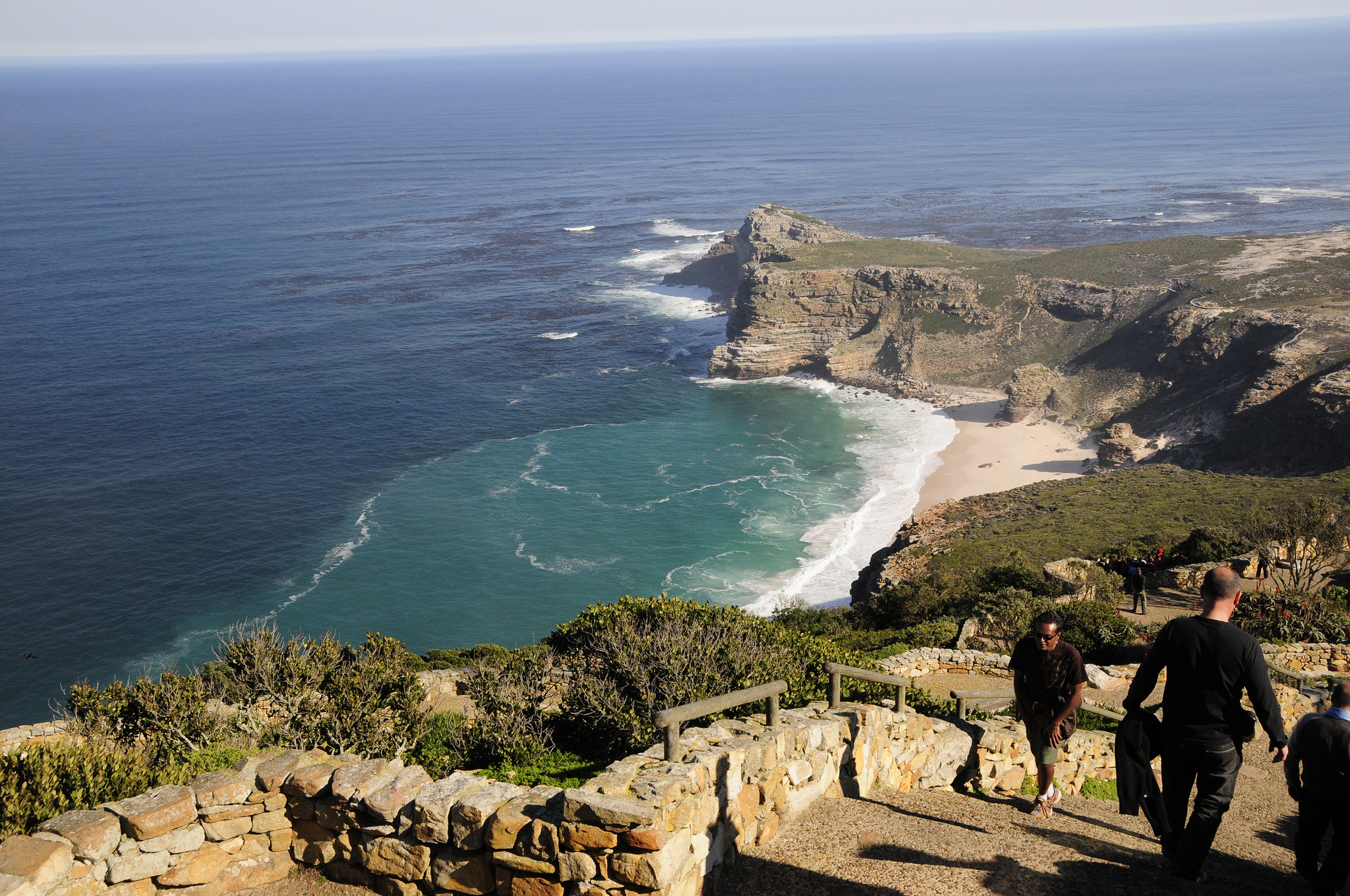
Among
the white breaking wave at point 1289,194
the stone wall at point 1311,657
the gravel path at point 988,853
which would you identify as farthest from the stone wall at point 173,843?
the white breaking wave at point 1289,194

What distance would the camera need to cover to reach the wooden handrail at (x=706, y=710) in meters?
9.13

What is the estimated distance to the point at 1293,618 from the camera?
19078mm

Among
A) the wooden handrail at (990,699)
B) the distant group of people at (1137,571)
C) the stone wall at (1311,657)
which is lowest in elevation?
the distant group of people at (1137,571)

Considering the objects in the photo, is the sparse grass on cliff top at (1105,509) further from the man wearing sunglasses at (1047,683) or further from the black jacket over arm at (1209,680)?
the black jacket over arm at (1209,680)

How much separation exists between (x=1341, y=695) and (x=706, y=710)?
570cm

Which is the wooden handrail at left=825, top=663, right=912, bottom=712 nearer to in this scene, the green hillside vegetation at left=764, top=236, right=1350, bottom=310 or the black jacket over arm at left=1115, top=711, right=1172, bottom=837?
the black jacket over arm at left=1115, top=711, right=1172, bottom=837

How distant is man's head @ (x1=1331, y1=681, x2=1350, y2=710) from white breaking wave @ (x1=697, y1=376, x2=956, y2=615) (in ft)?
113

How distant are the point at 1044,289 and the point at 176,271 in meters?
101

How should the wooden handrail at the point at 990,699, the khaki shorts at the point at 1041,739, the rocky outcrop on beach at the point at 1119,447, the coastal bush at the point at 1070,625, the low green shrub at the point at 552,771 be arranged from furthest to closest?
the rocky outcrop on beach at the point at 1119,447 → the coastal bush at the point at 1070,625 → the wooden handrail at the point at 990,699 → the low green shrub at the point at 552,771 → the khaki shorts at the point at 1041,739

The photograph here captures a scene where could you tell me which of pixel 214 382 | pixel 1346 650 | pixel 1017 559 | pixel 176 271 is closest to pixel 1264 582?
pixel 1346 650

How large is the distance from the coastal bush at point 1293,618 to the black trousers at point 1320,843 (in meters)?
11.8

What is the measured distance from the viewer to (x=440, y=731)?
13719 mm

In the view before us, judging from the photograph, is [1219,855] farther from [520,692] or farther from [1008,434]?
[1008,434]

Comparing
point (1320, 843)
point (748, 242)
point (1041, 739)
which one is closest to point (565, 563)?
point (1041, 739)
